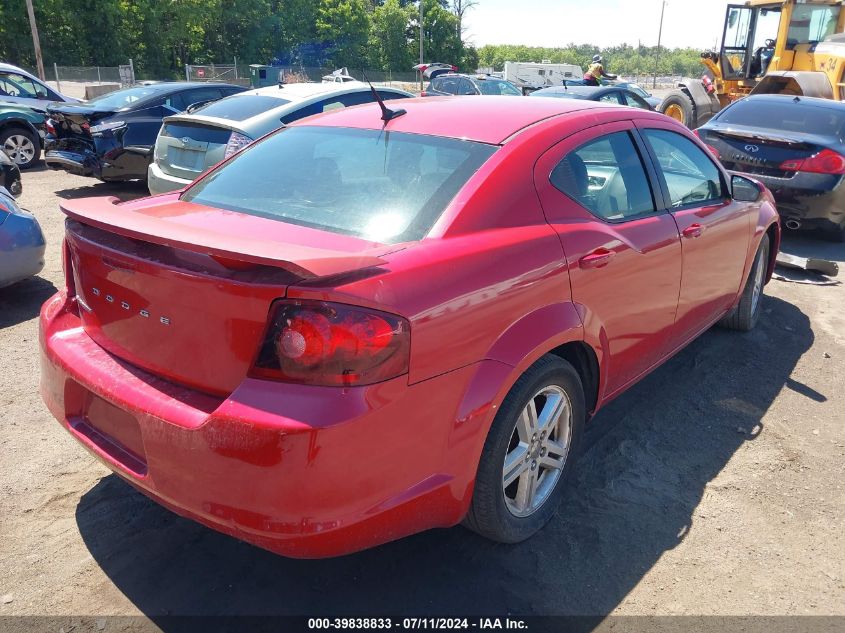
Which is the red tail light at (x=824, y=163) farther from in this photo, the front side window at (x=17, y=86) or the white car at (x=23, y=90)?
the front side window at (x=17, y=86)

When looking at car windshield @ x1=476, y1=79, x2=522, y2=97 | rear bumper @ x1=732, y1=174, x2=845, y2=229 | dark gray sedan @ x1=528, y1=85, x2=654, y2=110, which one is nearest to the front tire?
rear bumper @ x1=732, y1=174, x2=845, y2=229

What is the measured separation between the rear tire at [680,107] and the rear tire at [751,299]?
9.14 m

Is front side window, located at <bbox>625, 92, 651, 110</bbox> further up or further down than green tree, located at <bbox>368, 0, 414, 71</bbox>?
further down

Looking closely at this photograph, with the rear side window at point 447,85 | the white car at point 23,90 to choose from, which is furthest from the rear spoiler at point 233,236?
the rear side window at point 447,85

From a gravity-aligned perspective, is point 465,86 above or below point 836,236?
above

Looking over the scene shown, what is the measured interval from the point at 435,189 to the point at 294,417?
3.67 ft

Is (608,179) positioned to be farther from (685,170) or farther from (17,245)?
(17,245)

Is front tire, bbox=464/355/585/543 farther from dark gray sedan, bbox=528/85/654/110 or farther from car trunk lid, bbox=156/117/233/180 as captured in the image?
dark gray sedan, bbox=528/85/654/110

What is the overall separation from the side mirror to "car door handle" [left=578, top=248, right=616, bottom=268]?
70.2 inches

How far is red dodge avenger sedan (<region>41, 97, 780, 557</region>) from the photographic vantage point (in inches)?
83.2

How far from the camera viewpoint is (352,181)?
2.91 metres

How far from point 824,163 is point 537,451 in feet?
21.1

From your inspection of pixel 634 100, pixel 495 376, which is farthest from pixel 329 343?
pixel 634 100

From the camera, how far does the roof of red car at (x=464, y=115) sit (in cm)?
307
